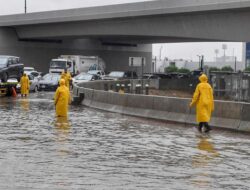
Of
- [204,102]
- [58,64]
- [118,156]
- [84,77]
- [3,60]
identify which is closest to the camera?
Result: [118,156]

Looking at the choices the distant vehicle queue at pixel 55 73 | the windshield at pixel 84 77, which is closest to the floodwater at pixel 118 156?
the distant vehicle queue at pixel 55 73

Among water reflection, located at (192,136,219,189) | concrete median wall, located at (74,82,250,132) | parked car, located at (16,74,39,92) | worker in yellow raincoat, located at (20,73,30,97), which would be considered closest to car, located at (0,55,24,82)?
worker in yellow raincoat, located at (20,73,30,97)

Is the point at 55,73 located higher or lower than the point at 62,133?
higher

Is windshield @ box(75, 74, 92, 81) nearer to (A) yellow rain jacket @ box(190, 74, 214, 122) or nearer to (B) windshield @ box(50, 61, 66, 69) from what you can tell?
(B) windshield @ box(50, 61, 66, 69)

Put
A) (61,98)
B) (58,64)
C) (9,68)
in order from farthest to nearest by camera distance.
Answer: (58,64), (9,68), (61,98)

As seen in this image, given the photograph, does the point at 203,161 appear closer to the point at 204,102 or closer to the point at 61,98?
the point at 204,102

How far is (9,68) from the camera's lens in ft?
141

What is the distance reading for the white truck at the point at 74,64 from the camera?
66.0 metres

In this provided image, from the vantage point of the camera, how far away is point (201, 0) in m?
50.1

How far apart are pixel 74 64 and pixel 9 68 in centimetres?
2591

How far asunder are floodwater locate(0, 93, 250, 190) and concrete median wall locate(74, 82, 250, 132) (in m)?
0.89

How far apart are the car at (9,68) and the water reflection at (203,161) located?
26.0 m

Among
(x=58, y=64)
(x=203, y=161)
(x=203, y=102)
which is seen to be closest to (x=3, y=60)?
(x=58, y=64)

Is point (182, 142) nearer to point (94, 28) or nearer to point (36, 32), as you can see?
point (94, 28)
